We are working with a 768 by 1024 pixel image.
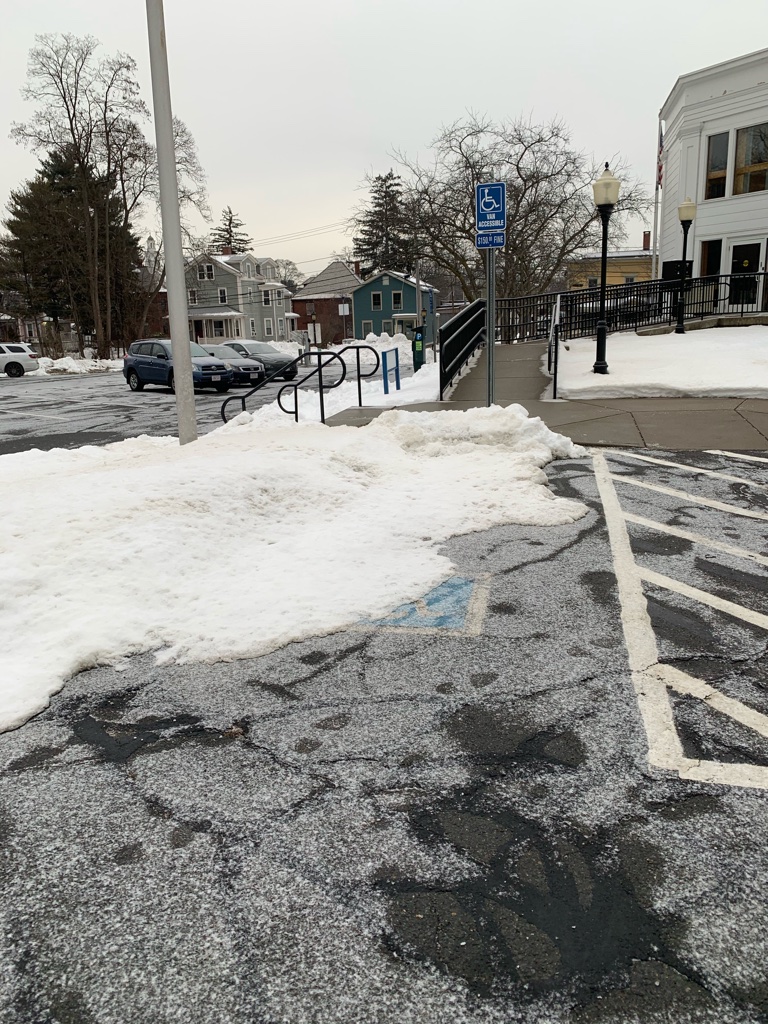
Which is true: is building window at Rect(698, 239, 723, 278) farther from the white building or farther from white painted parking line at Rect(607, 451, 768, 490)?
white painted parking line at Rect(607, 451, 768, 490)

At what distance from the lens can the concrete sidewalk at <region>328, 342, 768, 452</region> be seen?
351 inches

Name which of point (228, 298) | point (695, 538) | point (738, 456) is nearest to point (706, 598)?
point (695, 538)

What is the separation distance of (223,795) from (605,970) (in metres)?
1.40

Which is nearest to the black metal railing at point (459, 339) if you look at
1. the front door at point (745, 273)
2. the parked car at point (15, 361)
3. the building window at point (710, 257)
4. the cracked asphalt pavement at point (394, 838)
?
the front door at point (745, 273)

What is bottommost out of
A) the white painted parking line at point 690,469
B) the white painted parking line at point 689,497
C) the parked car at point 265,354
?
the white painted parking line at point 689,497

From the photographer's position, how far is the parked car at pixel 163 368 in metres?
21.8

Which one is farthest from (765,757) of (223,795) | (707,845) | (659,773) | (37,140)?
(37,140)

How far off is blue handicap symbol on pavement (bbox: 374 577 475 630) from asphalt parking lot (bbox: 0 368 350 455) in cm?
982

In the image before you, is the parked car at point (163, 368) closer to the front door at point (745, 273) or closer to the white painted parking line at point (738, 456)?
the front door at point (745, 273)

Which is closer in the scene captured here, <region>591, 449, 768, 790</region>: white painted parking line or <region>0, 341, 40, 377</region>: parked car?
<region>591, 449, 768, 790</region>: white painted parking line

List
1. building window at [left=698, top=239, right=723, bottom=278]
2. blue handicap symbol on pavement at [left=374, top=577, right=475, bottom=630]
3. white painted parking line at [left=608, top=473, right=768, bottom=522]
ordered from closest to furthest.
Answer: blue handicap symbol on pavement at [left=374, top=577, right=475, bottom=630] → white painted parking line at [left=608, top=473, right=768, bottom=522] → building window at [left=698, top=239, right=723, bottom=278]

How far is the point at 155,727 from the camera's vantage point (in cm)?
322

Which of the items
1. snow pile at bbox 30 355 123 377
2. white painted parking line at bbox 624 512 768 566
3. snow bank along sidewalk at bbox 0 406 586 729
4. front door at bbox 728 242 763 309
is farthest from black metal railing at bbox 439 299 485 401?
snow pile at bbox 30 355 123 377

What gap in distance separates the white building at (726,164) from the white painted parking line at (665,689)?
774 inches
